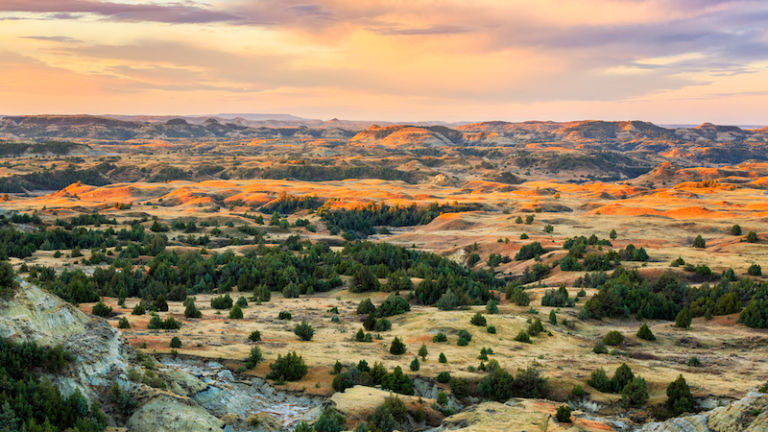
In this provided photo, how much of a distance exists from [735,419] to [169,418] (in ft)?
59.0

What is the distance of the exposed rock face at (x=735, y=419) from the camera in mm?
15658

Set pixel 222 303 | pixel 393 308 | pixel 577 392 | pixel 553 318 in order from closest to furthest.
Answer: pixel 577 392, pixel 553 318, pixel 393 308, pixel 222 303

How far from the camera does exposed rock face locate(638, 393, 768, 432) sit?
15658 millimetres

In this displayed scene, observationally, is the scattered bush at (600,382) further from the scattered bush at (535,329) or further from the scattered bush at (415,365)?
the scattered bush at (535,329)

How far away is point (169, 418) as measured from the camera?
17.6m

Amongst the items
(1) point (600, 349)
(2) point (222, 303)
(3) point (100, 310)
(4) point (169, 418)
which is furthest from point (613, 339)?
(3) point (100, 310)

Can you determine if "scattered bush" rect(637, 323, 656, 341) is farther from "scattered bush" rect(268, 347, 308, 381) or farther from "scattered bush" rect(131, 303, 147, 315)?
"scattered bush" rect(131, 303, 147, 315)

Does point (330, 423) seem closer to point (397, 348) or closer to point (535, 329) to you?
point (397, 348)

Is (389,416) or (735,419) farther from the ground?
(735,419)

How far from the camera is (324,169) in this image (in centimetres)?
19525

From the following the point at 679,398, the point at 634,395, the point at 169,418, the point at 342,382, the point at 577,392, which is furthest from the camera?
the point at 577,392

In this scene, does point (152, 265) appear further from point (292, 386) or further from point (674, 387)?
point (674, 387)

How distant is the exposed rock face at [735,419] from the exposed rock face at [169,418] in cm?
1580

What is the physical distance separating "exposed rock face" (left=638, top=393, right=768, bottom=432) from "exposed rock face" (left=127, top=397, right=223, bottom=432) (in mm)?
15802
